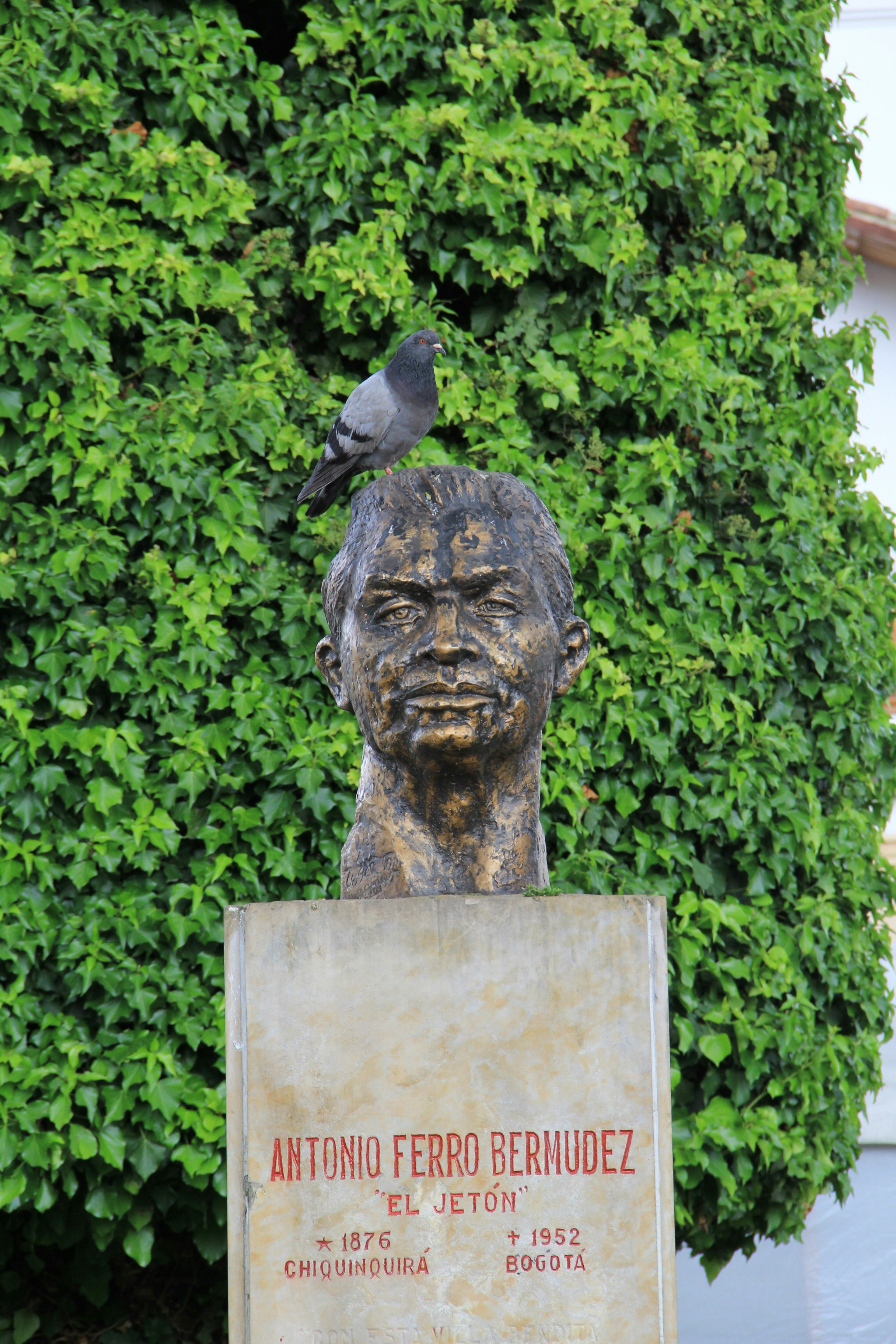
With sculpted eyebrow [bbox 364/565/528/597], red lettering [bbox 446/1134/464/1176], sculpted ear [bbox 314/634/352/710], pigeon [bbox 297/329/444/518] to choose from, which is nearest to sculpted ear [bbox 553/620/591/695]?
sculpted eyebrow [bbox 364/565/528/597]

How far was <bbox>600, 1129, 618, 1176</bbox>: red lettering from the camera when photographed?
3.25 metres

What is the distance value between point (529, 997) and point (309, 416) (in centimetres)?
308

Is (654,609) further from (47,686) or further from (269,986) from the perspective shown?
(269,986)

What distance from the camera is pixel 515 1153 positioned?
324 centimetres

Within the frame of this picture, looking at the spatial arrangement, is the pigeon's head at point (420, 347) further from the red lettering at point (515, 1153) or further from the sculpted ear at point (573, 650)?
the red lettering at point (515, 1153)

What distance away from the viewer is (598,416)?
6094 mm

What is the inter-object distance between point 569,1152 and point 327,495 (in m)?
2.15

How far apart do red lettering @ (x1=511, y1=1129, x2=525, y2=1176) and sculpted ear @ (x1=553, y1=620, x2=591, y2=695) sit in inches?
44.3

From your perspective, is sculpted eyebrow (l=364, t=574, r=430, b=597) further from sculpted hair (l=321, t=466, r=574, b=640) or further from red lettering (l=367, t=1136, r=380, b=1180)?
red lettering (l=367, t=1136, r=380, b=1180)

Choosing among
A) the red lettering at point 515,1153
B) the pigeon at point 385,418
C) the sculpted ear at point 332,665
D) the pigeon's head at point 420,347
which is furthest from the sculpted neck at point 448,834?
the pigeon's head at point 420,347

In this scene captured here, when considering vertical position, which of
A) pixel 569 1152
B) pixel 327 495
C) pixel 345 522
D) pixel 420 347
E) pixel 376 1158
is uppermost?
pixel 420 347

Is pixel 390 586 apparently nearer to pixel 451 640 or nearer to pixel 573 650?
pixel 451 640

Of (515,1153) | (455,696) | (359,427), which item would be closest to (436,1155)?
(515,1153)

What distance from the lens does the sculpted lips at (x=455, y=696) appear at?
354 centimetres
